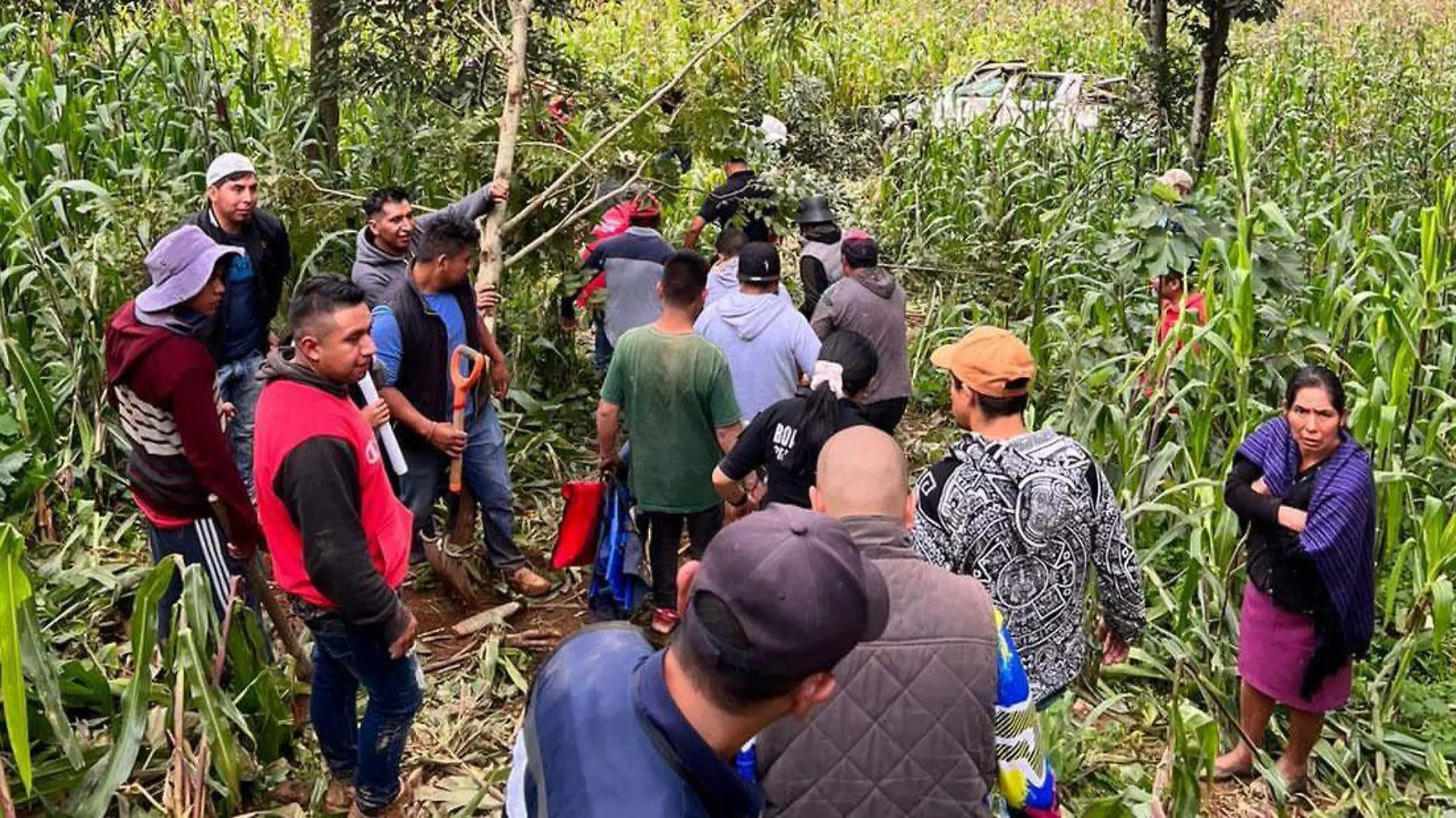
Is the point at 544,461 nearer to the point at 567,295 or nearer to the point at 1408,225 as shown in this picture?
the point at 567,295

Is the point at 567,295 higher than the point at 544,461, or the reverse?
the point at 567,295

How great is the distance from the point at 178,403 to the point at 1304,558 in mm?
3350

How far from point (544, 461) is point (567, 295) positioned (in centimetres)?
83

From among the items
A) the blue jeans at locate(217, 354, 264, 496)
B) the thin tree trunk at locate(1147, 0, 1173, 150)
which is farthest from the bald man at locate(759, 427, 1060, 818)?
the thin tree trunk at locate(1147, 0, 1173, 150)

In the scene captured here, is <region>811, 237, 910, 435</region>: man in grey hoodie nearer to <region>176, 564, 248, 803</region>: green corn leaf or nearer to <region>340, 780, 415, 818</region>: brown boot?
<region>340, 780, 415, 818</region>: brown boot

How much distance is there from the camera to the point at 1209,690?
424 centimetres

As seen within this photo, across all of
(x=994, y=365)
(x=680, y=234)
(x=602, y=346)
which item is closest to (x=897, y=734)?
(x=994, y=365)

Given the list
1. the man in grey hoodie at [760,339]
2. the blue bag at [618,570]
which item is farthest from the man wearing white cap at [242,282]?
the man in grey hoodie at [760,339]

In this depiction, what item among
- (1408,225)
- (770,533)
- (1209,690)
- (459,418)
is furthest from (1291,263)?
(770,533)

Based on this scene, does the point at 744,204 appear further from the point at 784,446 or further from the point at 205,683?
the point at 205,683

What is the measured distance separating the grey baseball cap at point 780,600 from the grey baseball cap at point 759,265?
10.6 feet

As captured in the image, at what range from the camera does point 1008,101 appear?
38.0ft

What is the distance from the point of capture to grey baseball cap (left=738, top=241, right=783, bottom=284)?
4789 millimetres

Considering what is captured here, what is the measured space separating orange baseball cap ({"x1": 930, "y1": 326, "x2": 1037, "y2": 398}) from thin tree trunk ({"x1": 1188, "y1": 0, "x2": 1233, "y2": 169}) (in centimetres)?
490
